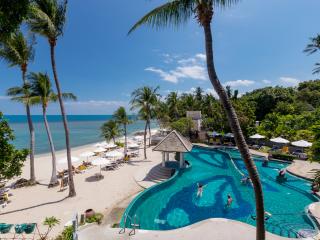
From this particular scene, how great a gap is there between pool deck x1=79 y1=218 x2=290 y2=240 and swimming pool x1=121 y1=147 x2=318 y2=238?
6.22 ft

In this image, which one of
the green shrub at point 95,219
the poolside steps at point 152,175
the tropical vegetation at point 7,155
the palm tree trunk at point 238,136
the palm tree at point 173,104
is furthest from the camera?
the palm tree at point 173,104

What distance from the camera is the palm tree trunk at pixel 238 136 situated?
493cm

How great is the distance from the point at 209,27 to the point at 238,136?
3.00 m

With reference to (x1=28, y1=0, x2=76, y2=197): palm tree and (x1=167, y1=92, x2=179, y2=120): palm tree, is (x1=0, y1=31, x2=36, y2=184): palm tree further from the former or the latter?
(x1=167, y1=92, x2=179, y2=120): palm tree

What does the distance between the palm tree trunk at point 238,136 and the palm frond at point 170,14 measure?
0.80 meters

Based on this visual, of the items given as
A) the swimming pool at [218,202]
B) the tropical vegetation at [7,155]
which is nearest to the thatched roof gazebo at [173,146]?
the swimming pool at [218,202]

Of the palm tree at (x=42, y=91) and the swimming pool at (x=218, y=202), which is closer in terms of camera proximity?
the swimming pool at (x=218, y=202)

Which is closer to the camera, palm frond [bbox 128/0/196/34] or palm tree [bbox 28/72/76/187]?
palm frond [bbox 128/0/196/34]

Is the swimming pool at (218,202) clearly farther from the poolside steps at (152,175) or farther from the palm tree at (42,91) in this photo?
the palm tree at (42,91)

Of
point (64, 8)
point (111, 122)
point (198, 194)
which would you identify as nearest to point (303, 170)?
point (198, 194)

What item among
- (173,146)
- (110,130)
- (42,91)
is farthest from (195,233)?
(110,130)

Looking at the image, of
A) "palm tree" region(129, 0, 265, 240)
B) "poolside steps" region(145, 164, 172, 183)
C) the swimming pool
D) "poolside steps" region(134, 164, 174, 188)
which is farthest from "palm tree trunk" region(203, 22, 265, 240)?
"poolside steps" region(145, 164, 172, 183)

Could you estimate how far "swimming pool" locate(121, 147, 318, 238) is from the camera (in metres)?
11.6

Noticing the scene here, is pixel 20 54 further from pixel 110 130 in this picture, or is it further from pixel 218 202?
pixel 110 130
